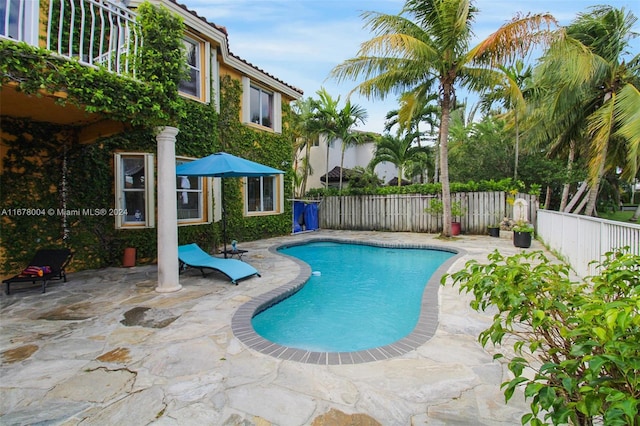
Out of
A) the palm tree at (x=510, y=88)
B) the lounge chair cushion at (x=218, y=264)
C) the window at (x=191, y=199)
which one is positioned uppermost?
the palm tree at (x=510, y=88)

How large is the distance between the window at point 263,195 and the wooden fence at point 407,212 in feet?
14.2

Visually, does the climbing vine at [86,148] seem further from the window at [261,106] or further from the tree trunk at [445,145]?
the tree trunk at [445,145]

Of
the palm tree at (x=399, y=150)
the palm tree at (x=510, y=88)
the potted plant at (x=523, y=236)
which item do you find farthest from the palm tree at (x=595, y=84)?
the palm tree at (x=399, y=150)

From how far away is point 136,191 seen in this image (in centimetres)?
779

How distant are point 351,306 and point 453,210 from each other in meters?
9.40

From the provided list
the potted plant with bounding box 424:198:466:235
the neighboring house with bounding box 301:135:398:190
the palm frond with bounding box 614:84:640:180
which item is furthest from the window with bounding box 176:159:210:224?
the neighboring house with bounding box 301:135:398:190

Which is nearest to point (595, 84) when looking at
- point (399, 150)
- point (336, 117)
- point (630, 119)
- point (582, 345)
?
point (630, 119)

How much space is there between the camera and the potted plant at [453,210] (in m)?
13.2

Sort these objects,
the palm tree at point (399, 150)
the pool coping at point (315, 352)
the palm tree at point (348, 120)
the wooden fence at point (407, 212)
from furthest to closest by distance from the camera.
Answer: the palm tree at point (399, 150), the palm tree at point (348, 120), the wooden fence at point (407, 212), the pool coping at point (315, 352)

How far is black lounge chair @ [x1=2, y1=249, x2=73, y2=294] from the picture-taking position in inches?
219

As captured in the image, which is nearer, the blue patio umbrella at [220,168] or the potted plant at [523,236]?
the blue patio umbrella at [220,168]

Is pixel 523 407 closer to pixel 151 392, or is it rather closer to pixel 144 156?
pixel 151 392

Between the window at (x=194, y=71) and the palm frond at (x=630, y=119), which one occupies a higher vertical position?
the window at (x=194, y=71)

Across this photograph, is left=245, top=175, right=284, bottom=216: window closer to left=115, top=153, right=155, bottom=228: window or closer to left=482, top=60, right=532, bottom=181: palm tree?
left=115, top=153, right=155, bottom=228: window
